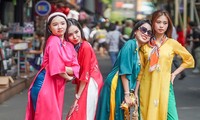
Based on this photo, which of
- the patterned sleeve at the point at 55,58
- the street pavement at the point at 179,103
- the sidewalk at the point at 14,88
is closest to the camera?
the patterned sleeve at the point at 55,58

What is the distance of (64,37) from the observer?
647 centimetres

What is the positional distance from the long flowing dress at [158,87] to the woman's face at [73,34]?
2.39 feet

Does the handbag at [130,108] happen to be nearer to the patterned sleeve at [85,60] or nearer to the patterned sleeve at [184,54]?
the patterned sleeve at [85,60]

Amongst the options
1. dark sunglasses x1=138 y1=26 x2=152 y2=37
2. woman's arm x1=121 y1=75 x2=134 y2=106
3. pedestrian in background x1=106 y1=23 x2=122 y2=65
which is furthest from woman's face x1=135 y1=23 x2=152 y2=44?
pedestrian in background x1=106 y1=23 x2=122 y2=65

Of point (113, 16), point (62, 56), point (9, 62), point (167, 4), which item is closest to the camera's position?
point (62, 56)

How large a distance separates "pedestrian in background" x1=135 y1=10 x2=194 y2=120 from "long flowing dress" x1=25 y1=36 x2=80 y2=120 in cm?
83

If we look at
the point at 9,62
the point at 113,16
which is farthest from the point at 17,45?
the point at 113,16

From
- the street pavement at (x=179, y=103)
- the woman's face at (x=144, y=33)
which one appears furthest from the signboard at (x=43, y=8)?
the woman's face at (x=144, y=33)

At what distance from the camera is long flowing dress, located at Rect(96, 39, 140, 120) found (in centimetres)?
643

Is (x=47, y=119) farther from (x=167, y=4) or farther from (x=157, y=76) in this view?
(x=167, y=4)

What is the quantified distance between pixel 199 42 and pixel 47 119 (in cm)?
1357

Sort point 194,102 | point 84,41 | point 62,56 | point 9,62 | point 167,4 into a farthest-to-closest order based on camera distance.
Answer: point 167,4 < point 9,62 < point 194,102 < point 84,41 < point 62,56

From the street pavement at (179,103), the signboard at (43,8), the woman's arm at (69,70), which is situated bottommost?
the street pavement at (179,103)

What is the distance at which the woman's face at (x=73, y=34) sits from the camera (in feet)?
21.5
